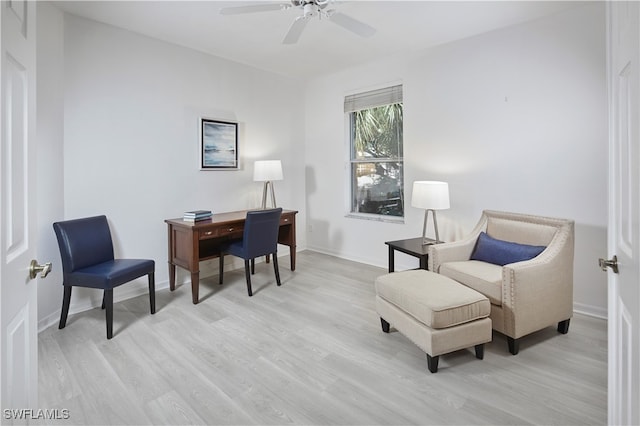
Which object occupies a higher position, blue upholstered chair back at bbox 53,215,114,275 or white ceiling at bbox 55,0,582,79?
white ceiling at bbox 55,0,582,79

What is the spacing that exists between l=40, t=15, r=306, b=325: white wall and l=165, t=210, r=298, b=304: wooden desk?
22 cm

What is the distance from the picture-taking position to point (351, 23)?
7.73 feet

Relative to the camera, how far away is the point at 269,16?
9.73 feet

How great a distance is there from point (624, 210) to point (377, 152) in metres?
3.52

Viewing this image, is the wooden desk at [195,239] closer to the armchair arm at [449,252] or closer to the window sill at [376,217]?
the window sill at [376,217]

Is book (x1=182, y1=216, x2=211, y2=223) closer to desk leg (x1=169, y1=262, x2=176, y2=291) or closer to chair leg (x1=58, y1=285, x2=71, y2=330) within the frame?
desk leg (x1=169, y1=262, x2=176, y2=291)

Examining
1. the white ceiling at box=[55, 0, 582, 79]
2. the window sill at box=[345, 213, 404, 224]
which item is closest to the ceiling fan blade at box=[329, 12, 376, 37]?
the white ceiling at box=[55, 0, 582, 79]

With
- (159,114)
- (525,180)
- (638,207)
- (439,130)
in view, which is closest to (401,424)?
(638,207)

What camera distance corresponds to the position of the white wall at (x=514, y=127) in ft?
9.14

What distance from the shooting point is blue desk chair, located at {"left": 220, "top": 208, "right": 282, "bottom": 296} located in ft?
10.8

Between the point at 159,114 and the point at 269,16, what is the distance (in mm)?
1473

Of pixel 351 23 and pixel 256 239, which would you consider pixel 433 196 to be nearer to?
pixel 351 23

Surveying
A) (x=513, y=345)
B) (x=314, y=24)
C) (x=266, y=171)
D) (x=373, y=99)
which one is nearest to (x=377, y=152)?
(x=373, y=99)

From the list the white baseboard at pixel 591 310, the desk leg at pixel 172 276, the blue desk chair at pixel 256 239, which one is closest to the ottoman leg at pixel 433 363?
the white baseboard at pixel 591 310
